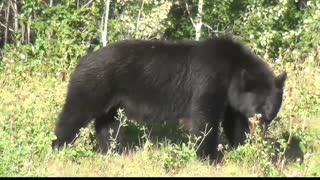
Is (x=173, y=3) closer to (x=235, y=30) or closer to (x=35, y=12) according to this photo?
(x=235, y=30)

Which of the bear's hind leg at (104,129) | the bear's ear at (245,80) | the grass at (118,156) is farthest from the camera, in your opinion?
the bear's hind leg at (104,129)

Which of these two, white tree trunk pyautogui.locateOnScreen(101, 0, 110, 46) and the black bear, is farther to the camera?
white tree trunk pyautogui.locateOnScreen(101, 0, 110, 46)

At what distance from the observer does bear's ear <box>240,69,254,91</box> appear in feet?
23.3

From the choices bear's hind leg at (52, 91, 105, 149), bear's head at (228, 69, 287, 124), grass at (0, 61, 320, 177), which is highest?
→ bear's head at (228, 69, 287, 124)

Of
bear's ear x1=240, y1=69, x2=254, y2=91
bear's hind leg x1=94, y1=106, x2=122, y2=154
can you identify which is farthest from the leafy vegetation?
bear's ear x1=240, y1=69, x2=254, y2=91

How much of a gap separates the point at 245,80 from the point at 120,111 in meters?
1.53

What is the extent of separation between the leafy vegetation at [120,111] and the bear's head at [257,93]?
15.0 inches

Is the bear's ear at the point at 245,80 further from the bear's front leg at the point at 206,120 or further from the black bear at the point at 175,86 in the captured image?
the bear's front leg at the point at 206,120

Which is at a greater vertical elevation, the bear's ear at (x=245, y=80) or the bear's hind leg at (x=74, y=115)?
the bear's ear at (x=245, y=80)

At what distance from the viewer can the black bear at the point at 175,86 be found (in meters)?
7.03

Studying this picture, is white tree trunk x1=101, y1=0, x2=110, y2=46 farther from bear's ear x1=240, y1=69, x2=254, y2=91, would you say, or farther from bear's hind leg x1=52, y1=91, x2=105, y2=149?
bear's ear x1=240, y1=69, x2=254, y2=91

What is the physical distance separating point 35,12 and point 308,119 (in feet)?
17.8

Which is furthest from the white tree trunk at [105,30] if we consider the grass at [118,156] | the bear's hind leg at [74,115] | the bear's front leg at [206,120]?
the bear's front leg at [206,120]

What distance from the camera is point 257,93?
7.18m
